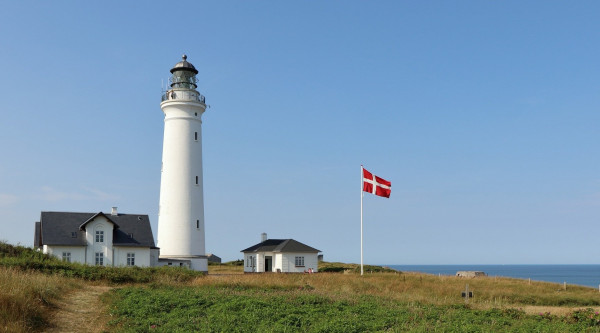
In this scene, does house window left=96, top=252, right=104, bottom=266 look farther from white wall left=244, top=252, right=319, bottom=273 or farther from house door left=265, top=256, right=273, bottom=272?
house door left=265, top=256, right=273, bottom=272

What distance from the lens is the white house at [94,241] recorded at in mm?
38750

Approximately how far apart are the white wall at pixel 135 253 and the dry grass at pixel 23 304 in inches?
893

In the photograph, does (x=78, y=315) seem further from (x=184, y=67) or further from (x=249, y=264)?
(x=249, y=264)

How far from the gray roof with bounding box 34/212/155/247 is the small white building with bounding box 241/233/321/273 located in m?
11.1

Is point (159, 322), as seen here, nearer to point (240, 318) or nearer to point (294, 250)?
point (240, 318)

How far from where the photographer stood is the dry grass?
11944 mm

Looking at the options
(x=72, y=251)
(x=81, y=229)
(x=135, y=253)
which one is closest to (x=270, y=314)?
(x=135, y=253)

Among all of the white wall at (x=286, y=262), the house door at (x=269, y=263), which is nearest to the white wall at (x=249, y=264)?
the white wall at (x=286, y=262)

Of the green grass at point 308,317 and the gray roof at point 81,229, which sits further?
the gray roof at point 81,229

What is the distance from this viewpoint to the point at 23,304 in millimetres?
13250

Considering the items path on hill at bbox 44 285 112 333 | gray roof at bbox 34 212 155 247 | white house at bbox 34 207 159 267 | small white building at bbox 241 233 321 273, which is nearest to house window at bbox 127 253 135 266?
white house at bbox 34 207 159 267

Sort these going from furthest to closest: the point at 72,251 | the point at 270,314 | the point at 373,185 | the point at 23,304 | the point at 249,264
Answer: the point at 249,264 < the point at 72,251 < the point at 373,185 < the point at 270,314 < the point at 23,304

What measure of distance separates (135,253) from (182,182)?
6522 mm

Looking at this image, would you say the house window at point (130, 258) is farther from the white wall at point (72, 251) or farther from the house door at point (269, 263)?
the house door at point (269, 263)
